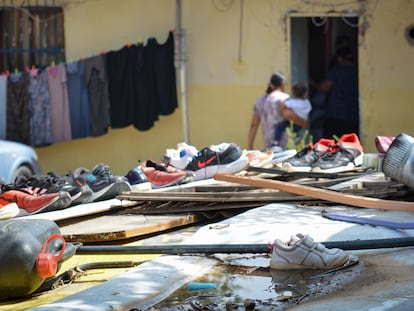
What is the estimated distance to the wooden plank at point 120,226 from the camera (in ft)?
19.6

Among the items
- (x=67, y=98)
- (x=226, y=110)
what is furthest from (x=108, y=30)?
(x=226, y=110)

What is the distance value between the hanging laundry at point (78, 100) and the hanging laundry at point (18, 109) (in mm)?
661

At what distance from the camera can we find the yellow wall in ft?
45.0

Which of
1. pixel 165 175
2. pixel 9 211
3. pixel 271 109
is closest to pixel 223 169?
pixel 165 175

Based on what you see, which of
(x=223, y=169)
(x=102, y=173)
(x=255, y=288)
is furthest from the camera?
(x=223, y=169)

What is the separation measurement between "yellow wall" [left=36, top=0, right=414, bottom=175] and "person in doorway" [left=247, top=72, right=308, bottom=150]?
115 centimetres

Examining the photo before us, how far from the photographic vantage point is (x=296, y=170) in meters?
7.93

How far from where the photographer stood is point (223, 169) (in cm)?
797

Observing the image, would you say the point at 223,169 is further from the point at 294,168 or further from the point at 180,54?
the point at 180,54

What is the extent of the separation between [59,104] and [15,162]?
2470 millimetres

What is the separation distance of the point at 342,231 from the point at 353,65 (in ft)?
30.8

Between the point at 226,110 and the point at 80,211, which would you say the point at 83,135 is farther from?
the point at 80,211

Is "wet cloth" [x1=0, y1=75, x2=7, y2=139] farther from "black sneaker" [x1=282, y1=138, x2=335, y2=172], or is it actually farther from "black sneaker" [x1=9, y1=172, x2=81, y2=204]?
"black sneaker" [x1=9, y1=172, x2=81, y2=204]

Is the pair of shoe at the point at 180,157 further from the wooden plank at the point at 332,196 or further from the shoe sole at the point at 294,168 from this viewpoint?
the wooden plank at the point at 332,196
